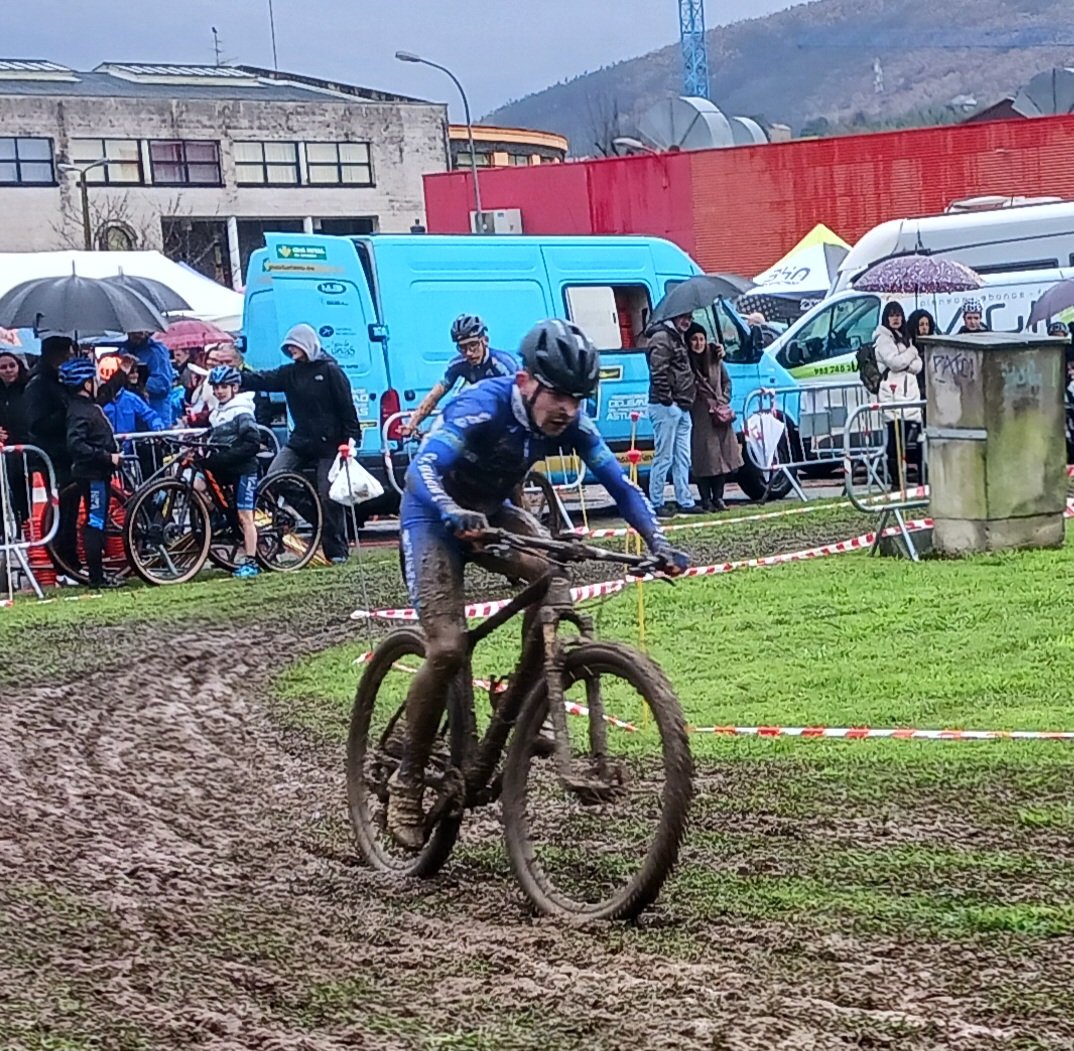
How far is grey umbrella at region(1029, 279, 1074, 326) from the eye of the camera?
22344 millimetres

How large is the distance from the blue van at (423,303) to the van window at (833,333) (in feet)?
12.2

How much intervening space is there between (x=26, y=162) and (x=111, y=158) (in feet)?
11.3

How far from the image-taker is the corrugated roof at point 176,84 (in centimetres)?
7919

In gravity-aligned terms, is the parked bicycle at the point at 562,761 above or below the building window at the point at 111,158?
below

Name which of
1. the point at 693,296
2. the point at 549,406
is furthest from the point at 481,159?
the point at 549,406

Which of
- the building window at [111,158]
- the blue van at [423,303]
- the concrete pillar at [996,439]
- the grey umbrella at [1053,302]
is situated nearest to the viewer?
the concrete pillar at [996,439]

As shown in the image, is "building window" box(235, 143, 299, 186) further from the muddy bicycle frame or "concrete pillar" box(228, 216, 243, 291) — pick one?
the muddy bicycle frame

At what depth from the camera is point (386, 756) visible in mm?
7105

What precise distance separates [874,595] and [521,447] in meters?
6.97

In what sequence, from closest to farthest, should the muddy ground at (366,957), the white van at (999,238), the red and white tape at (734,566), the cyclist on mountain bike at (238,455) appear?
the muddy ground at (366,957) < the red and white tape at (734,566) < the cyclist on mountain bike at (238,455) < the white van at (999,238)

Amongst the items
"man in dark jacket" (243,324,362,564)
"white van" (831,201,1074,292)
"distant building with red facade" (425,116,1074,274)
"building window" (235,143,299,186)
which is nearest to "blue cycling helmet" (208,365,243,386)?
"man in dark jacket" (243,324,362,564)

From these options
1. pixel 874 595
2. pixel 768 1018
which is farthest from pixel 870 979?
pixel 874 595

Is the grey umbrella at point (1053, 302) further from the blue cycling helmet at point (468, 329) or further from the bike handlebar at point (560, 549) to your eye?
the bike handlebar at point (560, 549)

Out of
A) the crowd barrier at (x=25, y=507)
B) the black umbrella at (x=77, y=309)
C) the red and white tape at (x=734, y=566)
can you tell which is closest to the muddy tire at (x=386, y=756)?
the red and white tape at (x=734, y=566)
